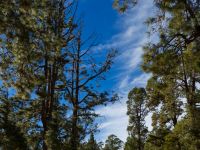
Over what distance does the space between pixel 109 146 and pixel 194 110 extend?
60.2 m

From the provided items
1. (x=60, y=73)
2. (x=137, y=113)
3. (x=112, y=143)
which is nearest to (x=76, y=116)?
(x=60, y=73)

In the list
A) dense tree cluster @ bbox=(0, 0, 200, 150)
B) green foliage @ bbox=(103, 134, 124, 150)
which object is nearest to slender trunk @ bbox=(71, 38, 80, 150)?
dense tree cluster @ bbox=(0, 0, 200, 150)

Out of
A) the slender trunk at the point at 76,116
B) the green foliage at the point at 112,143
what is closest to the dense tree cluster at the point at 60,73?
the slender trunk at the point at 76,116

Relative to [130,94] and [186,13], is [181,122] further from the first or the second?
[130,94]

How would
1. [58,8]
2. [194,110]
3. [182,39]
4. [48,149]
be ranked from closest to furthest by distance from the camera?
1. [182,39]
2. [48,149]
3. [58,8]
4. [194,110]

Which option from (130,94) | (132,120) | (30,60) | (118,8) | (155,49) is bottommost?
(30,60)

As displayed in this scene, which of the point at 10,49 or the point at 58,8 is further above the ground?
the point at 58,8

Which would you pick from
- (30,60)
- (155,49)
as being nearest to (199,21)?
(155,49)

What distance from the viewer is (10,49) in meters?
11.2

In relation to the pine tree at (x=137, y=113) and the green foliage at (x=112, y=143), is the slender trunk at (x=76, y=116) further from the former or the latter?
the green foliage at (x=112, y=143)

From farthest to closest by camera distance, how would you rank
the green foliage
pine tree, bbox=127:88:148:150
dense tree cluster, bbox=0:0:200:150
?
the green foliage → pine tree, bbox=127:88:148:150 → dense tree cluster, bbox=0:0:200:150

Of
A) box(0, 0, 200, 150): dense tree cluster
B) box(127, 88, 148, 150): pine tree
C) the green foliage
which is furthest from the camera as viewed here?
the green foliage

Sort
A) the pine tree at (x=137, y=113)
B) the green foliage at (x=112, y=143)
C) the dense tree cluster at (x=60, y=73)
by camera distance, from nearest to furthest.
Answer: the dense tree cluster at (x=60, y=73) → the pine tree at (x=137, y=113) → the green foliage at (x=112, y=143)

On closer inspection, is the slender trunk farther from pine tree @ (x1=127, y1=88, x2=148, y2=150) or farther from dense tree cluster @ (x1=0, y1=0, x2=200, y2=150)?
pine tree @ (x1=127, y1=88, x2=148, y2=150)
